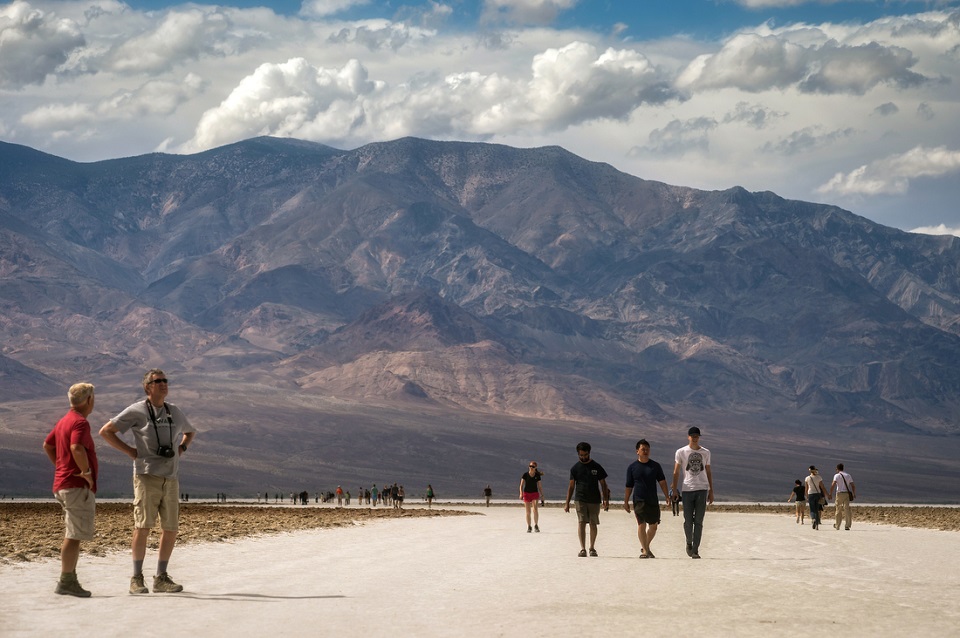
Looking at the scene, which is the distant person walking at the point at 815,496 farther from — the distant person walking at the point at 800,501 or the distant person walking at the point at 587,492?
the distant person walking at the point at 587,492

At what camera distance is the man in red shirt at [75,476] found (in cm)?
1265

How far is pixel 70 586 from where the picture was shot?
12930mm

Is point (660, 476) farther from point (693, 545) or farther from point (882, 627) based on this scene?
point (882, 627)

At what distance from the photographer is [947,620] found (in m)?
12.6

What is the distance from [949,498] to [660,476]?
178m

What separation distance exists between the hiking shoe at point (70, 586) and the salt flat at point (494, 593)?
9cm

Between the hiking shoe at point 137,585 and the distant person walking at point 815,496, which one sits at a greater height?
the distant person walking at point 815,496

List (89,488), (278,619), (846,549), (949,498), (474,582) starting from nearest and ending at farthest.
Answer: (278,619) < (89,488) < (474,582) < (846,549) < (949,498)

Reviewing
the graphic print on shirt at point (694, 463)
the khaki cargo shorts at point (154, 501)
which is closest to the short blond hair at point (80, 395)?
the khaki cargo shorts at point (154, 501)

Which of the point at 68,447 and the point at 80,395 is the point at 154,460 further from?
the point at 80,395

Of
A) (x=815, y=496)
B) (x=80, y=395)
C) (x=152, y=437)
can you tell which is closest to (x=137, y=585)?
(x=152, y=437)

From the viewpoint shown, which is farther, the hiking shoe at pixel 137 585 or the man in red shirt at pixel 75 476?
the hiking shoe at pixel 137 585

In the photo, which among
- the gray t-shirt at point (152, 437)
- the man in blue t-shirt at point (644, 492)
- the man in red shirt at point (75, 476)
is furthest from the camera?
the man in blue t-shirt at point (644, 492)

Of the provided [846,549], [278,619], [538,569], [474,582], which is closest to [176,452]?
[278,619]
